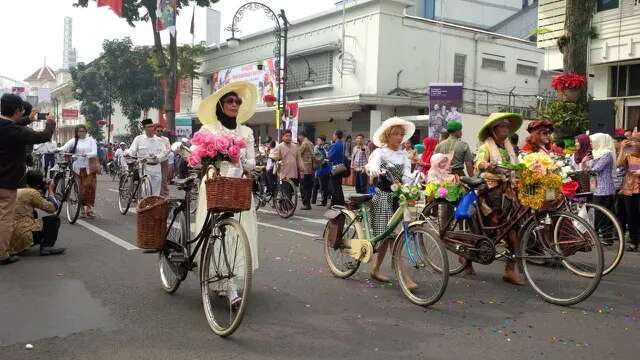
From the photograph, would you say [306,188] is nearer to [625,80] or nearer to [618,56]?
[618,56]

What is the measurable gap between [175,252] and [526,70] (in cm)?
2655

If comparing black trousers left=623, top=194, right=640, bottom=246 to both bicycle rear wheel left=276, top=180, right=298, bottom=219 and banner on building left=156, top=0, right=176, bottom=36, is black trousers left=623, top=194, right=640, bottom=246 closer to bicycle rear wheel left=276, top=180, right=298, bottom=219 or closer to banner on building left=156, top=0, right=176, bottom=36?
bicycle rear wheel left=276, top=180, right=298, bottom=219

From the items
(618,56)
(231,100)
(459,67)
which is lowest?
(231,100)

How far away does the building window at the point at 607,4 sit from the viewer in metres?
14.7

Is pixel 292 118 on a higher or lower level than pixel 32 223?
higher

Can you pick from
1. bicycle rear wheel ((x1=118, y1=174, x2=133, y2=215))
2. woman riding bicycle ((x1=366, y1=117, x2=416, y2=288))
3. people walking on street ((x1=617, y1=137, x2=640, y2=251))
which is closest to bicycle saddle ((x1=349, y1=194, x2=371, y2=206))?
woman riding bicycle ((x1=366, y1=117, x2=416, y2=288))

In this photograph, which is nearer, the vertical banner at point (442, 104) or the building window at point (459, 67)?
the vertical banner at point (442, 104)

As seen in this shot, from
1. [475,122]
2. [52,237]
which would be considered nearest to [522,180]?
[52,237]

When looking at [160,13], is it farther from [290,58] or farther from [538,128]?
[538,128]

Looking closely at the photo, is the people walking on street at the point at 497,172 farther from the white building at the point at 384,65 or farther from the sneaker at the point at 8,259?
the white building at the point at 384,65

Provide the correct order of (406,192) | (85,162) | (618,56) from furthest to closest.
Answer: (618,56) → (85,162) → (406,192)

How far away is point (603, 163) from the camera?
8.68 meters

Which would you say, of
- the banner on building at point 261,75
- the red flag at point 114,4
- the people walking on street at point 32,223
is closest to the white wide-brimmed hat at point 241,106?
the people walking on street at point 32,223

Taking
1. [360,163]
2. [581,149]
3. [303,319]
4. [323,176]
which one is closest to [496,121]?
[303,319]
